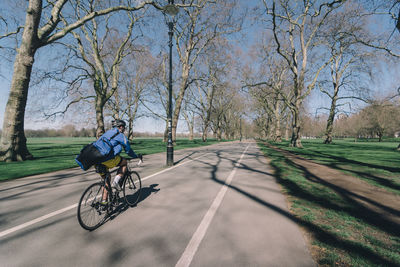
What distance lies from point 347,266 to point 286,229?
0.98 meters

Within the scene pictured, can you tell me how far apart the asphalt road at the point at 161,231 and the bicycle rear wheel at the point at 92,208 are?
16cm

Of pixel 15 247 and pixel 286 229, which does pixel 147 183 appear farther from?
pixel 286 229

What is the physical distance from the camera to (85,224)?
9.86 ft

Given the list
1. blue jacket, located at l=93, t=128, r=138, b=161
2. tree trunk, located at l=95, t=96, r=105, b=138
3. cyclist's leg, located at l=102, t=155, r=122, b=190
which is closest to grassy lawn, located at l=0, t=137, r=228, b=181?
tree trunk, located at l=95, t=96, r=105, b=138

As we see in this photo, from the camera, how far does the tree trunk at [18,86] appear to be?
30.4ft

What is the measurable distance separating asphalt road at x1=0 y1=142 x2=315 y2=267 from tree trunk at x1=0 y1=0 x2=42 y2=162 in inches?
254

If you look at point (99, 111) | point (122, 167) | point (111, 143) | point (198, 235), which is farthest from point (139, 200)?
point (99, 111)

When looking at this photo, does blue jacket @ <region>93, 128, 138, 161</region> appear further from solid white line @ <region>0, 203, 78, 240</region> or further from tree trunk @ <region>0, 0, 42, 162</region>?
tree trunk @ <region>0, 0, 42, 162</region>

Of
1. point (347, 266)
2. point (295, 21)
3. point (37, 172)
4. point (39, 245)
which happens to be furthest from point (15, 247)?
point (295, 21)

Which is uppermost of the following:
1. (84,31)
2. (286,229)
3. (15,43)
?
(84,31)

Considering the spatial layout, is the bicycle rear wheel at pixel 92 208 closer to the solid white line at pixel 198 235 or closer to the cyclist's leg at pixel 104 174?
the cyclist's leg at pixel 104 174

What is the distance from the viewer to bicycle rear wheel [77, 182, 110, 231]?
9.76ft

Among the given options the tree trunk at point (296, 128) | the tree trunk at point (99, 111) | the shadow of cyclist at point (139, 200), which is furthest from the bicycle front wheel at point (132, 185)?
the tree trunk at point (296, 128)

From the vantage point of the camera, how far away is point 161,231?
294cm
